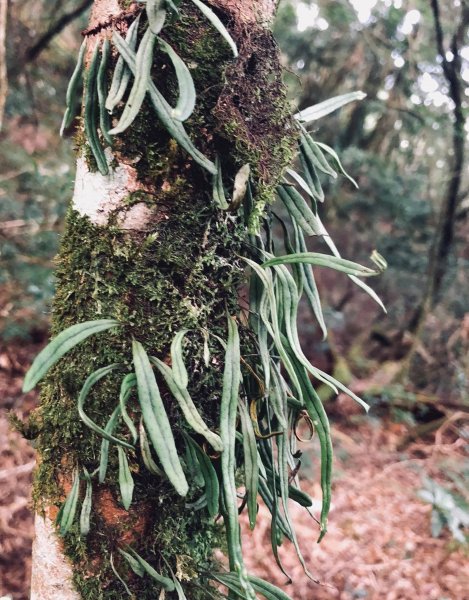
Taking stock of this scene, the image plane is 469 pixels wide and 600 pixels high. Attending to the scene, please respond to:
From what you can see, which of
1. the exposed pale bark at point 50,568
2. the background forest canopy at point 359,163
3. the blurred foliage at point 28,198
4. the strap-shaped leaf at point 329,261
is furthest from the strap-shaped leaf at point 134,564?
the background forest canopy at point 359,163

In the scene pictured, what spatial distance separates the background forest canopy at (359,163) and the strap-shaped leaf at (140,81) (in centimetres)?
260

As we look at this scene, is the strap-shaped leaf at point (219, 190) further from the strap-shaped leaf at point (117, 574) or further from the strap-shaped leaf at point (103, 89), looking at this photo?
the strap-shaped leaf at point (117, 574)

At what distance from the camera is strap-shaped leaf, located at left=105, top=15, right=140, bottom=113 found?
2.11 ft

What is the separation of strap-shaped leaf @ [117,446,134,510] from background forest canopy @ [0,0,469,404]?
262cm

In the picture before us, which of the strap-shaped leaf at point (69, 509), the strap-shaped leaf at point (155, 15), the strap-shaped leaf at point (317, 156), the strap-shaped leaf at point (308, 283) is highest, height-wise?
the strap-shaped leaf at point (155, 15)

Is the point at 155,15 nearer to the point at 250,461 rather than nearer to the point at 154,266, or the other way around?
the point at 154,266

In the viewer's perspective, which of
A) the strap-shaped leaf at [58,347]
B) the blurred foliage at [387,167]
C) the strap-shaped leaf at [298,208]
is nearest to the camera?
the strap-shaped leaf at [58,347]

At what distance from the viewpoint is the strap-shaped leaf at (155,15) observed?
2.05ft

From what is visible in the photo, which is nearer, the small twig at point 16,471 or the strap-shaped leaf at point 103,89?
the strap-shaped leaf at point 103,89

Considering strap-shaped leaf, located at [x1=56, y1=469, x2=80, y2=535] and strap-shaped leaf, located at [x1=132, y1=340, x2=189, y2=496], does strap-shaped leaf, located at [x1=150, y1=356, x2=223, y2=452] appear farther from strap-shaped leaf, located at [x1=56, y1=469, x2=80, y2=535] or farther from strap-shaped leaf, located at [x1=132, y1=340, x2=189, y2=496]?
strap-shaped leaf, located at [x1=56, y1=469, x2=80, y2=535]

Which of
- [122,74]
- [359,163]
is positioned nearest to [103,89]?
[122,74]

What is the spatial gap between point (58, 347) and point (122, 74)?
377 millimetres

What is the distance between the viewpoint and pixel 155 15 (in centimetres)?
63

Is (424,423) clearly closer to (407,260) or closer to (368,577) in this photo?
(368,577)
